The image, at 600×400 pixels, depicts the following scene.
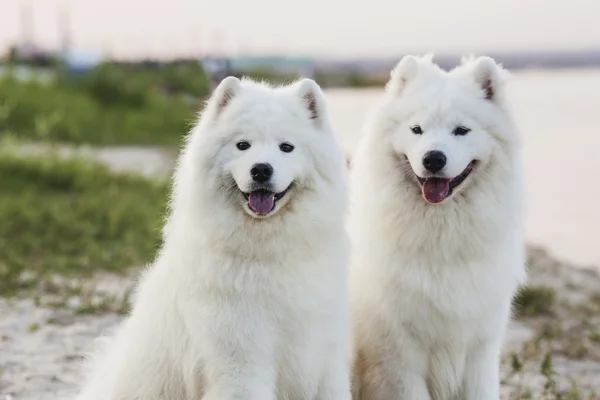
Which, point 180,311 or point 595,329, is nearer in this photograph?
point 180,311

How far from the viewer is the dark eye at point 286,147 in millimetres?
3471

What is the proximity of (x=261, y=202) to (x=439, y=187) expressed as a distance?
0.90 meters

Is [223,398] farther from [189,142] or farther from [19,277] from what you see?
[19,277]

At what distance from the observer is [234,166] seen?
11.2 ft

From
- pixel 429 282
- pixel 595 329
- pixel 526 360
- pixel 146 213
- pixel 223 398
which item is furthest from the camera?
pixel 146 213

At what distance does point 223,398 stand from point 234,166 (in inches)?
38.4

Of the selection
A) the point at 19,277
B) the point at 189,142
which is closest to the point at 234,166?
the point at 189,142

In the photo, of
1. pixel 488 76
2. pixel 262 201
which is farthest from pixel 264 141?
pixel 488 76

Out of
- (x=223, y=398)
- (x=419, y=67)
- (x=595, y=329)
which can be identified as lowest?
(x=595, y=329)

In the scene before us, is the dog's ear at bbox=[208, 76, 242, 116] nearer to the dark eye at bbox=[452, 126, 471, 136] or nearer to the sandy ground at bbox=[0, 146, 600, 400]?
the dark eye at bbox=[452, 126, 471, 136]

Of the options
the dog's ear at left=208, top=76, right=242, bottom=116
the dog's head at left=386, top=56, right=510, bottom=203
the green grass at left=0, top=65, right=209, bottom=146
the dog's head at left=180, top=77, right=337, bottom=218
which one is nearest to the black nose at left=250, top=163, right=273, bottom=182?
the dog's head at left=180, top=77, right=337, bottom=218

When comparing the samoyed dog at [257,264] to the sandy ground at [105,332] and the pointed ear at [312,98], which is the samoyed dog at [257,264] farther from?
the sandy ground at [105,332]

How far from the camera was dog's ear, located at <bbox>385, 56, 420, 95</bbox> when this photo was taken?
395 cm

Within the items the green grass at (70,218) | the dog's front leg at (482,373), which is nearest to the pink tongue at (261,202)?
the dog's front leg at (482,373)
